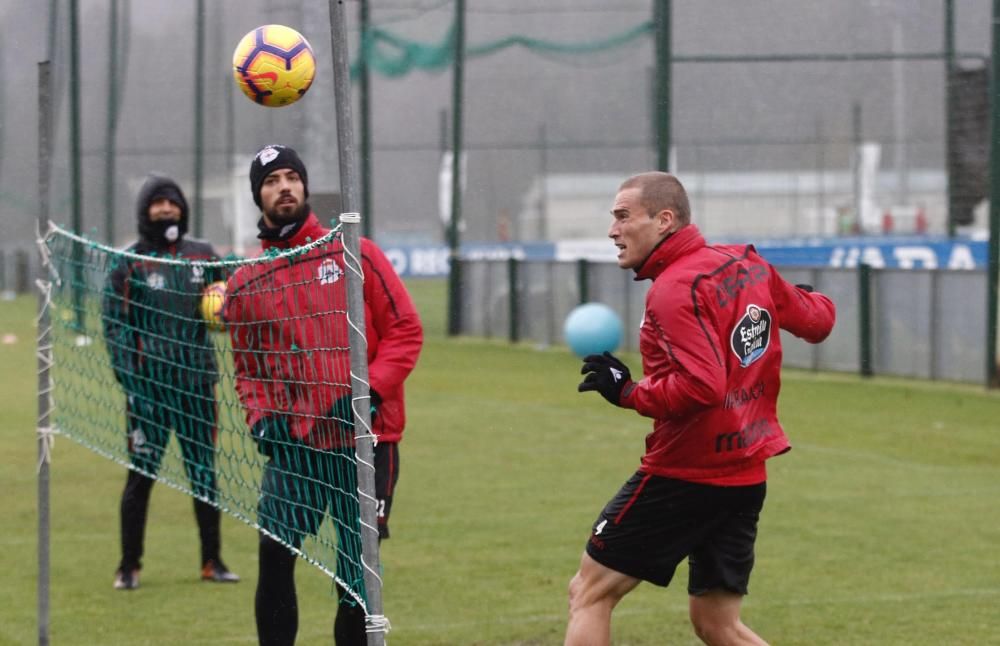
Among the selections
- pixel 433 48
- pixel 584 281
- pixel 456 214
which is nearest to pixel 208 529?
pixel 584 281

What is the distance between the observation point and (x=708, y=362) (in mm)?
5309

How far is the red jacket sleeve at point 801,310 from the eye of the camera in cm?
586

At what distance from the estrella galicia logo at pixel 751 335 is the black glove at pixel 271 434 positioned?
5.95 feet

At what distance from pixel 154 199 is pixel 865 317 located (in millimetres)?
11375

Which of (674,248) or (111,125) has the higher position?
(111,125)

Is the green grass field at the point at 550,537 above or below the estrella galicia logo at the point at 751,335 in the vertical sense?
below

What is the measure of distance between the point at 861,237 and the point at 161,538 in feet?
73.1

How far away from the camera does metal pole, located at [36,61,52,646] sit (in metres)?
7.40

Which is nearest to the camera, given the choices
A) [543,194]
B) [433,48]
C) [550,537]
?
[550,537]

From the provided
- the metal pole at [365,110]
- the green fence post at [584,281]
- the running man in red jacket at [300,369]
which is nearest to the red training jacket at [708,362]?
the running man in red jacket at [300,369]

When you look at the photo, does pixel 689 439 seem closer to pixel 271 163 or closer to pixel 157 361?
pixel 271 163

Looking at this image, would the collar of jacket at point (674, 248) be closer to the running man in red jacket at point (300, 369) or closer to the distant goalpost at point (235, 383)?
the distant goalpost at point (235, 383)

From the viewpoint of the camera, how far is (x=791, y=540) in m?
9.77

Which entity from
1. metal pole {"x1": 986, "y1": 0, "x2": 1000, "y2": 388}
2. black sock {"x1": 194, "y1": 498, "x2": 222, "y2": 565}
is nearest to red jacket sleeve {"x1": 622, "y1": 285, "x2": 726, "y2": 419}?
black sock {"x1": 194, "y1": 498, "x2": 222, "y2": 565}
